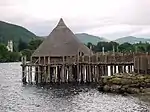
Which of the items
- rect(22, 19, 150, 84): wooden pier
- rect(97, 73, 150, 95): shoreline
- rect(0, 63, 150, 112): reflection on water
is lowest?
rect(0, 63, 150, 112): reflection on water

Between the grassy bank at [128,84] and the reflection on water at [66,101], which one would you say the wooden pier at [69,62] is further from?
the grassy bank at [128,84]

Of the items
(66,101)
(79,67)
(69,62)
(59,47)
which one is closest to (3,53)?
(59,47)

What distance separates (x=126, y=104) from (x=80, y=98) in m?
7.07

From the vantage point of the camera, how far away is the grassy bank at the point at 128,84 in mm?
42216

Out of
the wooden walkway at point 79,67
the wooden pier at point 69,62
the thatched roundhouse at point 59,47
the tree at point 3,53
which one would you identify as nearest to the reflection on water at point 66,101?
the wooden walkway at point 79,67

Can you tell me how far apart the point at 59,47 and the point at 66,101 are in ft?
70.8

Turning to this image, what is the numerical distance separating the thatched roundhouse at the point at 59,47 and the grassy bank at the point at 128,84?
14.5 m

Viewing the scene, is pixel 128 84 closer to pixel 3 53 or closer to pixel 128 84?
pixel 128 84

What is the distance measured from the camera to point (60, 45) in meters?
60.4

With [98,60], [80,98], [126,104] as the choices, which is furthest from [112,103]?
[98,60]

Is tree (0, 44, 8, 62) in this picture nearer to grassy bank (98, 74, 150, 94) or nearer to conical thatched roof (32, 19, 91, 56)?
conical thatched roof (32, 19, 91, 56)

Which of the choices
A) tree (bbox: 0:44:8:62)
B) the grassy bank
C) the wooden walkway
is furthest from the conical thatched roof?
tree (bbox: 0:44:8:62)

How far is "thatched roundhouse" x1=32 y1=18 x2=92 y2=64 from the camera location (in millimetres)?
59156

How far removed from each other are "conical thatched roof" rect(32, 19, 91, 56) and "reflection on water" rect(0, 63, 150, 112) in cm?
964
